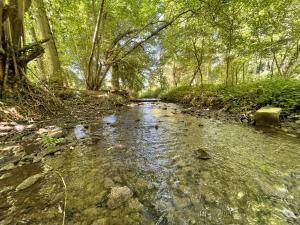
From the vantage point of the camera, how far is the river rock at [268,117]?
3.88 m

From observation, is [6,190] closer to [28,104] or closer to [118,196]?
[118,196]

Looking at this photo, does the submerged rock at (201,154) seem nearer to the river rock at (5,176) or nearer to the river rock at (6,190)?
the river rock at (6,190)

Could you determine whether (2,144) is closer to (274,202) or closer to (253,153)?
(274,202)

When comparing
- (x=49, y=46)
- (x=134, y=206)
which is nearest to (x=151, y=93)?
(x=49, y=46)

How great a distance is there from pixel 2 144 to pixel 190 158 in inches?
104

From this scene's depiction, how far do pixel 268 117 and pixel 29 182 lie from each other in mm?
4534

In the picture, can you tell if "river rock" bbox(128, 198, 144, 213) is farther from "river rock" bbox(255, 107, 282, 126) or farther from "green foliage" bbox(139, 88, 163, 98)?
"green foliage" bbox(139, 88, 163, 98)

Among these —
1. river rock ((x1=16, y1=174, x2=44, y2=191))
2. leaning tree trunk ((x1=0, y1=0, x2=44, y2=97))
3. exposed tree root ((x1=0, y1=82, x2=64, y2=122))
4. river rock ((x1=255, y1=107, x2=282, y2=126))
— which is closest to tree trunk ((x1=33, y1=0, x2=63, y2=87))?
exposed tree root ((x1=0, y1=82, x2=64, y2=122))

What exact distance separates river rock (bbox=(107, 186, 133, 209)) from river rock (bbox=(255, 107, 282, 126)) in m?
3.83

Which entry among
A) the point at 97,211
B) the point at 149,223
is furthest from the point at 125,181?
the point at 149,223

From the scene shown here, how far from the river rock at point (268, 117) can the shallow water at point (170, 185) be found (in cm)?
122

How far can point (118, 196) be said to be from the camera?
1.38m

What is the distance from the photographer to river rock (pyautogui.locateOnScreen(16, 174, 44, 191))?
4.84 feet

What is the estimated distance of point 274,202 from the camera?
Answer: 4.33ft
